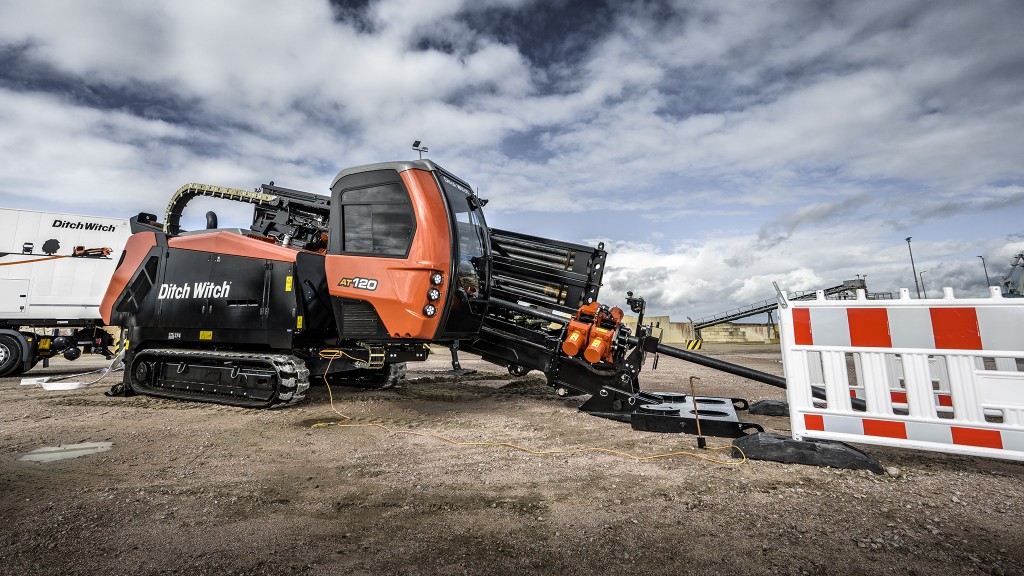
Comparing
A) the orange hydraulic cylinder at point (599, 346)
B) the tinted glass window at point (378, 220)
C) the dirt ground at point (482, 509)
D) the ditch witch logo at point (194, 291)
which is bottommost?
the dirt ground at point (482, 509)

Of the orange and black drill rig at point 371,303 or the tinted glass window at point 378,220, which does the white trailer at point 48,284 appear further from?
the tinted glass window at point 378,220

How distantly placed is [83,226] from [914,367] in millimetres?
16659

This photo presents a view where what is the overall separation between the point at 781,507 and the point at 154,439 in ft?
18.4

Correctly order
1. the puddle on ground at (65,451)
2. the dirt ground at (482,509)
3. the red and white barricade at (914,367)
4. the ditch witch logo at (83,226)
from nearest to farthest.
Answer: the dirt ground at (482,509), the red and white barricade at (914,367), the puddle on ground at (65,451), the ditch witch logo at (83,226)

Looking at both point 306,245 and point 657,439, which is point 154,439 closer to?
point 306,245

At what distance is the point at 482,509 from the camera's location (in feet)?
9.18

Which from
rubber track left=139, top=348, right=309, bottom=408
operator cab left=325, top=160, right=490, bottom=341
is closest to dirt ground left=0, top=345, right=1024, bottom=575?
rubber track left=139, top=348, right=309, bottom=408

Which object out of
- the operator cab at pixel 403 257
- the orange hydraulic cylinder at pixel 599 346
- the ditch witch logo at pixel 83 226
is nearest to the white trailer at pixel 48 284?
the ditch witch logo at pixel 83 226

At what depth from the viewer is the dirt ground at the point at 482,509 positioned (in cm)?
218

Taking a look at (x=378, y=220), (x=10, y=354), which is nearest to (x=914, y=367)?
(x=378, y=220)

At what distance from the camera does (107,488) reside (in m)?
3.23

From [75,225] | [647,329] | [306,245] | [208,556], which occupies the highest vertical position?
[75,225]

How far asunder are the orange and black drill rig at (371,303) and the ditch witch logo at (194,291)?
3 cm

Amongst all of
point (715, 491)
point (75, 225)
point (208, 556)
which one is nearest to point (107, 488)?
point (208, 556)
